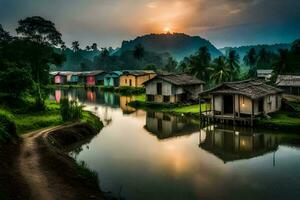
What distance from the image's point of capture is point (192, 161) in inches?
1024

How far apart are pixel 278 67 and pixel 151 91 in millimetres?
33115

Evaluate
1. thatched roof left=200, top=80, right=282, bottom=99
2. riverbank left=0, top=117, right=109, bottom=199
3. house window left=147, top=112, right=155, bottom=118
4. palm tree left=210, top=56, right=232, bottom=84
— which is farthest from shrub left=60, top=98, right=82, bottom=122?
palm tree left=210, top=56, right=232, bottom=84

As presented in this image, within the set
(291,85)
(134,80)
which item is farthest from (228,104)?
(134,80)

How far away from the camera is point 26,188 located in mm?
16344

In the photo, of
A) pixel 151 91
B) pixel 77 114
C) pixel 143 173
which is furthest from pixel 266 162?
pixel 151 91

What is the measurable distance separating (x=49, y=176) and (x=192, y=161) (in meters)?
11.8

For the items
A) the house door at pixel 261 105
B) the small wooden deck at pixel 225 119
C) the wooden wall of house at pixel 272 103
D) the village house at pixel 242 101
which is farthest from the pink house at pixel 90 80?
the house door at pixel 261 105

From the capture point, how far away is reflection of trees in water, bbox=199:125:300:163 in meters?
28.8

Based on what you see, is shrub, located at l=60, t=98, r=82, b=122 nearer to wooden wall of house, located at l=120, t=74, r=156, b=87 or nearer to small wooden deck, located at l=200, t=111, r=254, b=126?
small wooden deck, located at l=200, t=111, r=254, b=126

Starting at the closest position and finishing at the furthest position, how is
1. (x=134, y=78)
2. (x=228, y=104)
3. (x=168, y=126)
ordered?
(x=168, y=126)
(x=228, y=104)
(x=134, y=78)

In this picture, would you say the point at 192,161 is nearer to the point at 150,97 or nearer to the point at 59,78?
the point at 150,97

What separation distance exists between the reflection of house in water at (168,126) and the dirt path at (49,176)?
15.1 m

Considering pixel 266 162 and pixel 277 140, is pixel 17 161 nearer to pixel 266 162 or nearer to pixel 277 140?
pixel 266 162

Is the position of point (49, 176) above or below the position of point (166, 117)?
below
